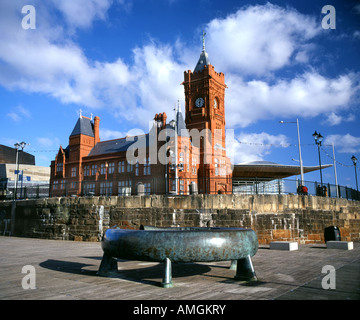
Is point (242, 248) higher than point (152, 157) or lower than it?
lower

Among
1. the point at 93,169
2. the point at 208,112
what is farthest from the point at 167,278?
the point at 93,169

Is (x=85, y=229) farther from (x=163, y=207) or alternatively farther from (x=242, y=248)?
(x=242, y=248)

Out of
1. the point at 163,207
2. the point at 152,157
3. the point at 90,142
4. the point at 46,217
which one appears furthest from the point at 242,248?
the point at 90,142

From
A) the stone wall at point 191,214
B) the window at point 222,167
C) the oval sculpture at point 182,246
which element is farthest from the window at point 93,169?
the oval sculpture at point 182,246

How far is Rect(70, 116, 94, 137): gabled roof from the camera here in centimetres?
5985

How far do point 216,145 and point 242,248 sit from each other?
155ft

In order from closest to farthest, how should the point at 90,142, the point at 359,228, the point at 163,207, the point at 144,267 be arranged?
the point at 144,267 → the point at 163,207 → the point at 359,228 → the point at 90,142

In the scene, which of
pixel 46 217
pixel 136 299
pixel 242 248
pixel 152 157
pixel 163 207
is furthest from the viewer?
pixel 152 157

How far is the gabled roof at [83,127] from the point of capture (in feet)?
196

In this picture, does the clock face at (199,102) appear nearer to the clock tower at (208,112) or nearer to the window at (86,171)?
the clock tower at (208,112)

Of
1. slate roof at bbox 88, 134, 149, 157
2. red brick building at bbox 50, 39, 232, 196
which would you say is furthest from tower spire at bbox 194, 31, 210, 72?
slate roof at bbox 88, 134, 149, 157

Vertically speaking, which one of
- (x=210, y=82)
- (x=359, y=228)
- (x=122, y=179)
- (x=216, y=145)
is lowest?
(x=359, y=228)
